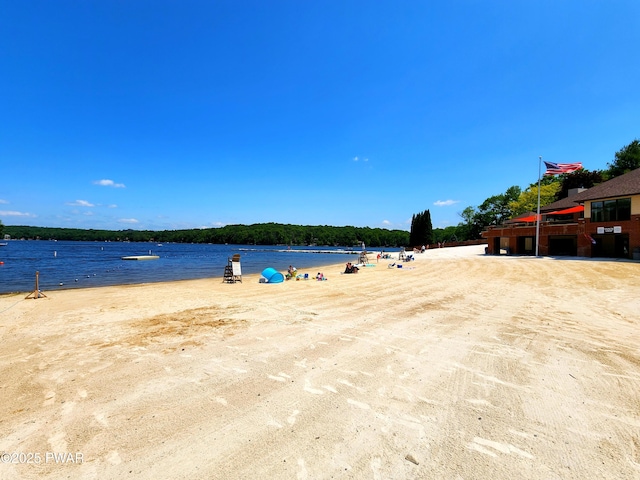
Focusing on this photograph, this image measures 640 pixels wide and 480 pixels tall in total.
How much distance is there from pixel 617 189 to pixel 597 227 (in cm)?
394

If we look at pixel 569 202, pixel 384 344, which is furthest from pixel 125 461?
pixel 569 202

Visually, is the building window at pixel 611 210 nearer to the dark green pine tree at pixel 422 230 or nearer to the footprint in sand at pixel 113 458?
the footprint in sand at pixel 113 458

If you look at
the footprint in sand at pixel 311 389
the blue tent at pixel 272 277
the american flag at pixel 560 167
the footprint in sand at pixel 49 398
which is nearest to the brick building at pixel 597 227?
the american flag at pixel 560 167

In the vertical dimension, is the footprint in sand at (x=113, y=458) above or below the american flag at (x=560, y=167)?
below

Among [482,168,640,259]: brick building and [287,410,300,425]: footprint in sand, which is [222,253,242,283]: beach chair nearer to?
[287,410,300,425]: footprint in sand

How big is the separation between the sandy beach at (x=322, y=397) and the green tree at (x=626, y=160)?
6313 centimetres

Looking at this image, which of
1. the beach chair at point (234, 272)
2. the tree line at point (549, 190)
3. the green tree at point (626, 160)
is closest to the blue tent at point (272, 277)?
the beach chair at point (234, 272)

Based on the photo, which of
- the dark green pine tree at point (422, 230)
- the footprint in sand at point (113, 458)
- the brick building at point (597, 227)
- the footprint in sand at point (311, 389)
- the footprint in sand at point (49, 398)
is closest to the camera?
the footprint in sand at point (113, 458)

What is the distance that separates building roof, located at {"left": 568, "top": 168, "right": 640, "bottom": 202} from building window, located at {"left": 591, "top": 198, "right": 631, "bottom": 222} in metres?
0.71

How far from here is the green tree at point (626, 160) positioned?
167 ft

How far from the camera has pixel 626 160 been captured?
52500 millimetres

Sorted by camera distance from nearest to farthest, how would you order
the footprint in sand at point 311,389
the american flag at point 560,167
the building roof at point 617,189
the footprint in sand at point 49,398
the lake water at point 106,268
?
the footprint in sand at point 49,398 → the footprint in sand at point 311,389 → the lake water at point 106,268 → the building roof at point 617,189 → the american flag at point 560,167

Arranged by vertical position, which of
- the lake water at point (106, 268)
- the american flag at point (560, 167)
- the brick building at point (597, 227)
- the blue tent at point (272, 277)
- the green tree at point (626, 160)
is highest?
the green tree at point (626, 160)

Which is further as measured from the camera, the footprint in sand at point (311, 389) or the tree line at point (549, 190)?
the tree line at point (549, 190)
